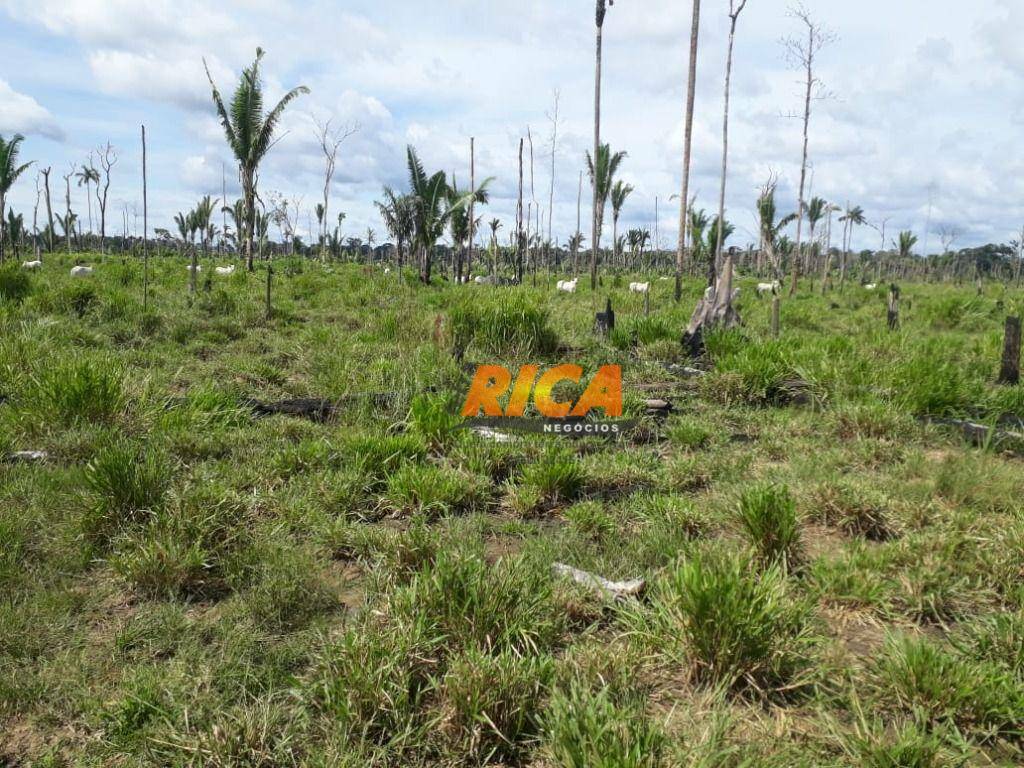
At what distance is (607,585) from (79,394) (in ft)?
11.3

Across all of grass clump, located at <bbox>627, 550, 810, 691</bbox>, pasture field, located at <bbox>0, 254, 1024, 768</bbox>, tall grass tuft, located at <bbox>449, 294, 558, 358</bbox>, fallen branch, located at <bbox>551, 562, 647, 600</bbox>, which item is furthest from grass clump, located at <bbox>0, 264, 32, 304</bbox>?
grass clump, located at <bbox>627, 550, 810, 691</bbox>

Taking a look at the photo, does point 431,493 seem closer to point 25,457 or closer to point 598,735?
point 598,735

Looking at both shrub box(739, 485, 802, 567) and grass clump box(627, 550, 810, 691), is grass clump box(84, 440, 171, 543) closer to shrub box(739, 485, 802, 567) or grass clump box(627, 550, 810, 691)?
grass clump box(627, 550, 810, 691)

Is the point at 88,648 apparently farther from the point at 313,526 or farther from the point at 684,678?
the point at 684,678

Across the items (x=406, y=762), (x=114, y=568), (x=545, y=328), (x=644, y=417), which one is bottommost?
(x=406, y=762)

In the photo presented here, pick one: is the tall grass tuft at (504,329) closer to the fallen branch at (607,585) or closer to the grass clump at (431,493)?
the grass clump at (431,493)

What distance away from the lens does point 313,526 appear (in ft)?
9.78

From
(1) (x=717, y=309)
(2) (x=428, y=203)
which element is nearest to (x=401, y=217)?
(2) (x=428, y=203)

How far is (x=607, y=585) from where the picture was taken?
2.47m

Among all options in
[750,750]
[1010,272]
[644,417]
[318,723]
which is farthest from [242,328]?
[1010,272]

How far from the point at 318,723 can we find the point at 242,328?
22.8 feet

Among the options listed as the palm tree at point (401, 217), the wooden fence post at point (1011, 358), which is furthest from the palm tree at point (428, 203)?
the wooden fence post at point (1011, 358)

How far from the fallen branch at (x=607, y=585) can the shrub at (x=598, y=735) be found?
625 mm

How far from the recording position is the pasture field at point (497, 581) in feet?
5.76
